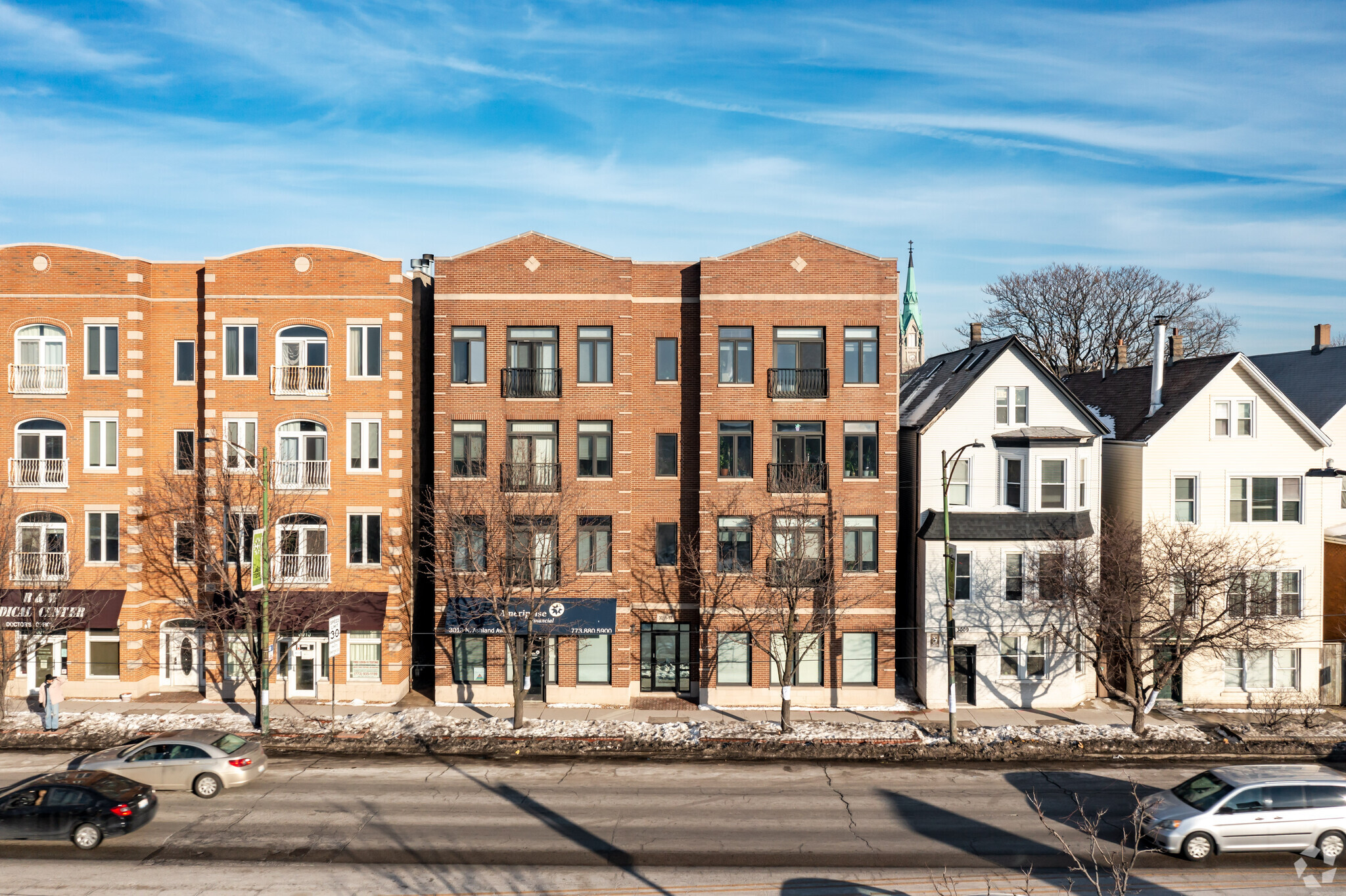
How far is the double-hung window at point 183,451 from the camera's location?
31.5m

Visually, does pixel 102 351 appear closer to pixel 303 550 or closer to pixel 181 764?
pixel 303 550

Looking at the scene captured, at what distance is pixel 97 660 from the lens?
103ft

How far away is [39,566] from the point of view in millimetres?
30734

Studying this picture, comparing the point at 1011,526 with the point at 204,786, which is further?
the point at 1011,526

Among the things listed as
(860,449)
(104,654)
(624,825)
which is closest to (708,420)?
(860,449)

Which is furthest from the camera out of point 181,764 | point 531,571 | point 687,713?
point 687,713

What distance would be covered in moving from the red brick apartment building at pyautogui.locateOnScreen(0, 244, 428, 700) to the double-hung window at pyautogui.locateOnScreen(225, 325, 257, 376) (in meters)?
0.05

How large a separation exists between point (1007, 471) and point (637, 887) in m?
19.7

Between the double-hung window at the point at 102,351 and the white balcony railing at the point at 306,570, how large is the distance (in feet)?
28.5

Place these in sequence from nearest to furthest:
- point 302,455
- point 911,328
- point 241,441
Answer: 1. point 241,441
2. point 302,455
3. point 911,328

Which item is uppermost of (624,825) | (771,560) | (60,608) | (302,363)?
(302,363)

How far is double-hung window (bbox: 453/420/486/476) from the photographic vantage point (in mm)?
31094

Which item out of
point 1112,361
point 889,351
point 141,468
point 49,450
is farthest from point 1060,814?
point 1112,361

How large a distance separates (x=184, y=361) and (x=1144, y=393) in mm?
34109
